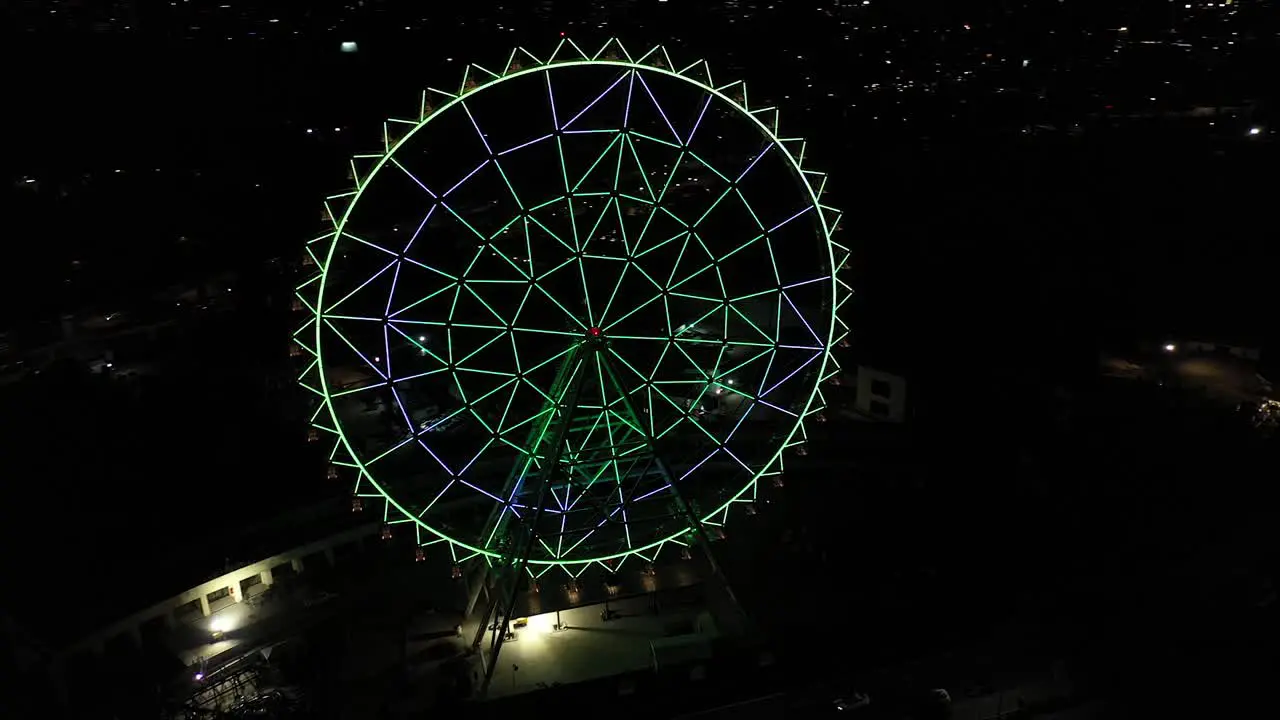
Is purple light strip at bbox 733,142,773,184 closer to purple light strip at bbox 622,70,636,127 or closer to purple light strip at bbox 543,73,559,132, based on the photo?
purple light strip at bbox 622,70,636,127

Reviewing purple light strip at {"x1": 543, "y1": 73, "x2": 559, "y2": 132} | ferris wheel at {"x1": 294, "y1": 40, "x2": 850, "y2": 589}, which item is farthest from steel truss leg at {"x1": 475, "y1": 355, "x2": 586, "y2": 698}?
Result: purple light strip at {"x1": 543, "y1": 73, "x2": 559, "y2": 132}

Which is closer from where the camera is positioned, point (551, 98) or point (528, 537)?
point (551, 98)

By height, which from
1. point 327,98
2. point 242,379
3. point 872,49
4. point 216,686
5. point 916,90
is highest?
point 872,49

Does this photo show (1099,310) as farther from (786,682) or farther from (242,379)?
(242,379)

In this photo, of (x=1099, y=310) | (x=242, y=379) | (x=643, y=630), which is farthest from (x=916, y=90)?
(x=643, y=630)

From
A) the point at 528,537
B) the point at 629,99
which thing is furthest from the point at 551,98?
the point at 528,537

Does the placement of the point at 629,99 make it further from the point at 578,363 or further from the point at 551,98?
the point at 578,363

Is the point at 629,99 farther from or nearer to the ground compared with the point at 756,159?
farther from the ground

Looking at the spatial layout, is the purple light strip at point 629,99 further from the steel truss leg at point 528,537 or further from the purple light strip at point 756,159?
the steel truss leg at point 528,537
